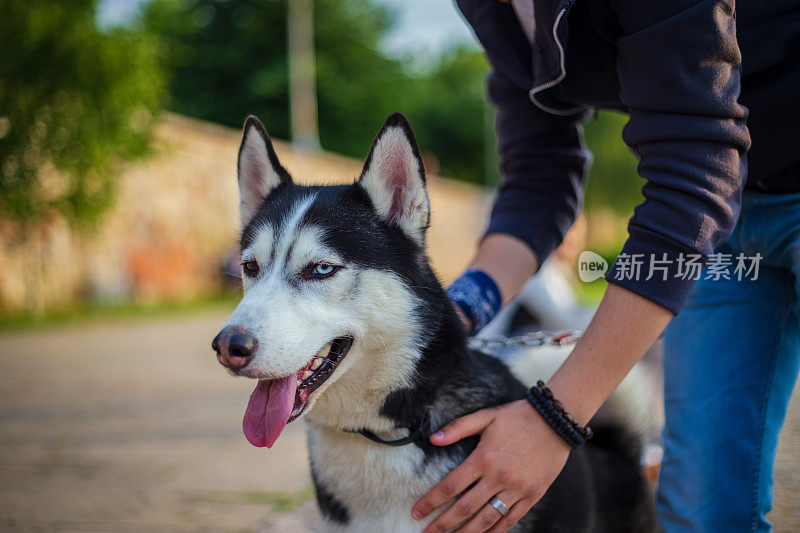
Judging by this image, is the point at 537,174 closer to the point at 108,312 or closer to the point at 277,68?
the point at 108,312

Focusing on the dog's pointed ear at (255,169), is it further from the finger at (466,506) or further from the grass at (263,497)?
the grass at (263,497)

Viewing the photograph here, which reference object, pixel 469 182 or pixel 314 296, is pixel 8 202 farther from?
pixel 469 182

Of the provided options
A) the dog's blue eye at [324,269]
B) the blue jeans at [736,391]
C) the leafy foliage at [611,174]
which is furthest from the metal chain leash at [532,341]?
the leafy foliage at [611,174]

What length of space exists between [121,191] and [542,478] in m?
11.7

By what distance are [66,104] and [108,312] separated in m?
3.73

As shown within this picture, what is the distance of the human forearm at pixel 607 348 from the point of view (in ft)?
5.09

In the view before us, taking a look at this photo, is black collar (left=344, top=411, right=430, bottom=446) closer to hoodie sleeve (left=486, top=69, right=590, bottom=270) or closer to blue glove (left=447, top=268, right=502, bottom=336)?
blue glove (left=447, top=268, right=502, bottom=336)

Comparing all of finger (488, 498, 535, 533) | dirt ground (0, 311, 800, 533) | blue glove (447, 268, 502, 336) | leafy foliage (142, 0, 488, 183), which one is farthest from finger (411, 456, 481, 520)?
leafy foliage (142, 0, 488, 183)

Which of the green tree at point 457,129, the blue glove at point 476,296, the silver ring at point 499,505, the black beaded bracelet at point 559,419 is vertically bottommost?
the silver ring at point 499,505

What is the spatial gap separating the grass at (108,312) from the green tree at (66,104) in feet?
5.30

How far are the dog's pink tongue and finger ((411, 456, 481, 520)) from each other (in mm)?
420

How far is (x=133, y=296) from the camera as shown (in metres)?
13.1

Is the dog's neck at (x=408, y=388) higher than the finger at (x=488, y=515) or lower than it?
higher

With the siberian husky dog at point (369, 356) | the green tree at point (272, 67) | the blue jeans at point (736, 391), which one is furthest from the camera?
the green tree at point (272, 67)
